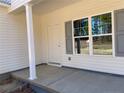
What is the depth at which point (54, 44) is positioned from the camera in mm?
6355

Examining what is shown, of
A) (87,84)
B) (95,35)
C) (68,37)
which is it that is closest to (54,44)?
(68,37)

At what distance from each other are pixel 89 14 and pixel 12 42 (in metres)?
3.48

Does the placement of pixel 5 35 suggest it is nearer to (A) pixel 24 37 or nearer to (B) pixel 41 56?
(A) pixel 24 37

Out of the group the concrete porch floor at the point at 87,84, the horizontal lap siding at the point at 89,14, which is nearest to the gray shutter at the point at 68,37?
the horizontal lap siding at the point at 89,14

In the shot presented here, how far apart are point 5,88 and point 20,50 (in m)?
2.04

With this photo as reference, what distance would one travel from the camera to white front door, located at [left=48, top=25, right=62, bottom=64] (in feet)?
20.1

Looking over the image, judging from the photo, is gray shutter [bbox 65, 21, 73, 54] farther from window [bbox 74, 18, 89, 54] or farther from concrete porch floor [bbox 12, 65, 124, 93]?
concrete porch floor [bbox 12, 65, 124, 93]

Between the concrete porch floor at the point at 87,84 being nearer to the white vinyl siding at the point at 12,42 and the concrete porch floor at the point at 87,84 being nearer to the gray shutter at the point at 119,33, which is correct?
the gray shutter at the point at 119,33

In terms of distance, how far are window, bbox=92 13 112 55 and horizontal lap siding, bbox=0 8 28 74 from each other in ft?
10.9

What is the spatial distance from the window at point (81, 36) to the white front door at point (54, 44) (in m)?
1.00

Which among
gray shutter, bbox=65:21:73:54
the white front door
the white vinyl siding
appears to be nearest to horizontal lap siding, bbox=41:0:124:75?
gray shutter, bbox=65:21:73:54

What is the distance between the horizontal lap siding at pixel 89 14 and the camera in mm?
4168

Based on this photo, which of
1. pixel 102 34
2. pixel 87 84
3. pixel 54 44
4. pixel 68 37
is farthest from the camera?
pixel 54 44

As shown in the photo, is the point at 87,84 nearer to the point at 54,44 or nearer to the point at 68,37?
the point at 68,37
